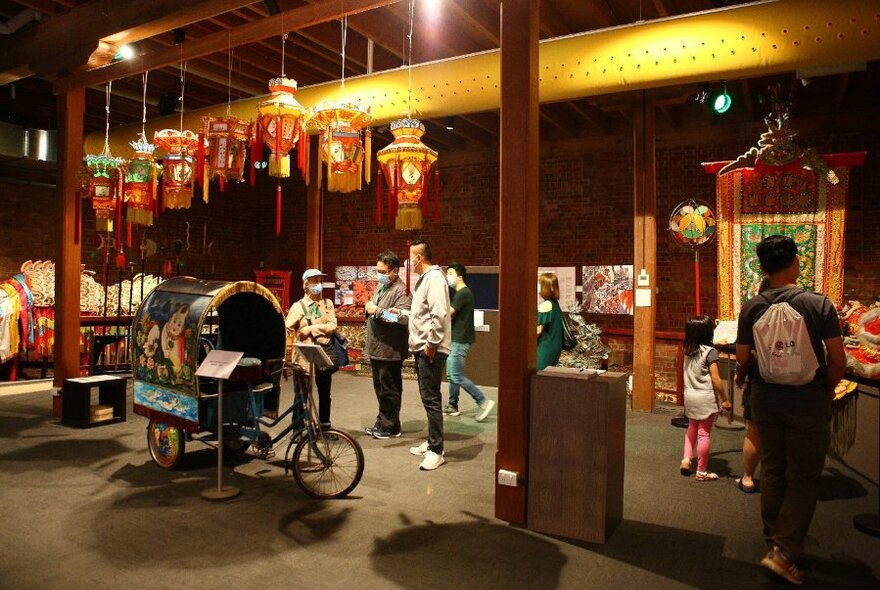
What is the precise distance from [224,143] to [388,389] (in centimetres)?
240

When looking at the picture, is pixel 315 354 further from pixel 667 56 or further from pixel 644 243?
pixel 644 243

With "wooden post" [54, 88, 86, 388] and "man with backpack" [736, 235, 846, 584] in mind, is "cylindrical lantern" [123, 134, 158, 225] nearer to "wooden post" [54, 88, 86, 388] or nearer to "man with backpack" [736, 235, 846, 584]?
"wooden post" [54, 88, 86, 388]

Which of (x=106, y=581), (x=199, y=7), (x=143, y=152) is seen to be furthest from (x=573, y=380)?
(x=143, y=152)

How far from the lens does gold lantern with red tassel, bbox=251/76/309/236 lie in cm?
436

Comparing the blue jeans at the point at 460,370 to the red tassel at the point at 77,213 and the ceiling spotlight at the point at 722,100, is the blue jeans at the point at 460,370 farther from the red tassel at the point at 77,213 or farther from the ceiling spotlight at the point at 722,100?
the red tassel at the point at 77,213

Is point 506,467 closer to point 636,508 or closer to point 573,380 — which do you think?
point 573,380

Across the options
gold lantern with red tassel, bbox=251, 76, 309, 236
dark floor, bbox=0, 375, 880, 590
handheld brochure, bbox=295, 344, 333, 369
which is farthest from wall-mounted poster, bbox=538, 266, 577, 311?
handheld brochure, bbox=295, 344, 333, 369

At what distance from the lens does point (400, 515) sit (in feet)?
11.7

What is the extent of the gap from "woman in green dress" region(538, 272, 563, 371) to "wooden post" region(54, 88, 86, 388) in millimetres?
4688

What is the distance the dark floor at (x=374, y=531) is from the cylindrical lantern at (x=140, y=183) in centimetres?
219

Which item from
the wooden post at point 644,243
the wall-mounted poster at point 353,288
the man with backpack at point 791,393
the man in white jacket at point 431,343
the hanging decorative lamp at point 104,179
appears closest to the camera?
the man with backpack at point 791,393

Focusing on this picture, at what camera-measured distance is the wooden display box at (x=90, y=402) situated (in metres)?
5.69

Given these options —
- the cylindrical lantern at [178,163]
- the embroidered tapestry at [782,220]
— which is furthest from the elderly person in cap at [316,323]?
the embroidered tapestry at [782,220]

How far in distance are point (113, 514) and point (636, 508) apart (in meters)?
3.15
